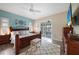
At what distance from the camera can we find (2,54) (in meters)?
1.97

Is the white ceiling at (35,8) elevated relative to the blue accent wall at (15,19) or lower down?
elevated

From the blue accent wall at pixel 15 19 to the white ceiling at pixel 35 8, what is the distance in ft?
0.28

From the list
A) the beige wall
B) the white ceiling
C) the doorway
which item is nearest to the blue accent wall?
the white ceiling

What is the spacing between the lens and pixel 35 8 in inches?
80.2

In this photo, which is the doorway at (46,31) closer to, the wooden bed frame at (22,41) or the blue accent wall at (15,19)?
the wooden bed frame at (22,41)

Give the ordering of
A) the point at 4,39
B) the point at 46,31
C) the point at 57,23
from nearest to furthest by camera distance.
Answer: the point at 4,39 → the point at 57,23 → the point at 46,31

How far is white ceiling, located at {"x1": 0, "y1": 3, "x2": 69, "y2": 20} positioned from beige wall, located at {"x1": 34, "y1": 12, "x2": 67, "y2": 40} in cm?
11

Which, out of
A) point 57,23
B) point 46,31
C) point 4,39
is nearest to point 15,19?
point 4,39

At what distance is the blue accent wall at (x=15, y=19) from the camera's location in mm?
1955

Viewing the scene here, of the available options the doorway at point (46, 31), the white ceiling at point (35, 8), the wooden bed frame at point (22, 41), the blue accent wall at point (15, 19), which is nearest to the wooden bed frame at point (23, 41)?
the wooden bed frame at point (22, 41)

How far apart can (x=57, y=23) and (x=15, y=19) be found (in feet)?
3.50

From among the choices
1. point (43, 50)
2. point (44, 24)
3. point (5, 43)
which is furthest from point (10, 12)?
point (43, 50)

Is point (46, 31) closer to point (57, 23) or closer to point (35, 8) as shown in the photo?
point (57, 23)

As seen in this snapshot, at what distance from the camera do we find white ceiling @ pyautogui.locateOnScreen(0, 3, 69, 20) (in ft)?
6.45
